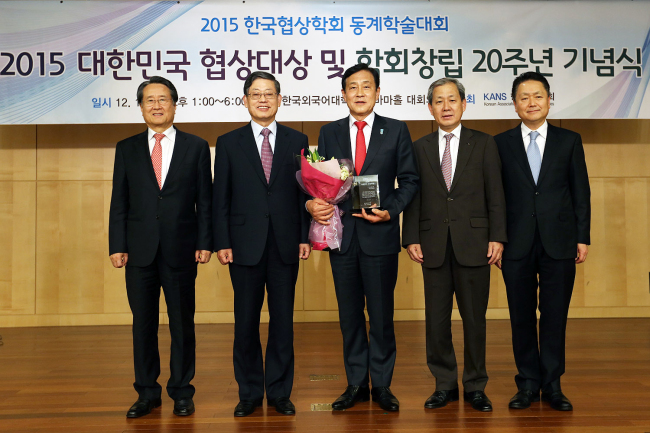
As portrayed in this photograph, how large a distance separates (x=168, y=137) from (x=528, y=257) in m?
2.08

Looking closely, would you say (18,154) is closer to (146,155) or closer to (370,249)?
(146,155)

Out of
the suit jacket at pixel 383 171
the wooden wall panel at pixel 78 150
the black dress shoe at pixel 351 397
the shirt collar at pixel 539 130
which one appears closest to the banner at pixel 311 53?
the wooden wall panel at pixel 78 150

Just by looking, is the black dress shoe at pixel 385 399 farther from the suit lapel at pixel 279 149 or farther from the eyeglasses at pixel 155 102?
the eyeglasses at pixel 155 102

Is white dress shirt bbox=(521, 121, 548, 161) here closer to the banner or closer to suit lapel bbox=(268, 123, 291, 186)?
suit lapel bbox=(268, 123, 291, 186)

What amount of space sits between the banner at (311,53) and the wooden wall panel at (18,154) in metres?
0.78

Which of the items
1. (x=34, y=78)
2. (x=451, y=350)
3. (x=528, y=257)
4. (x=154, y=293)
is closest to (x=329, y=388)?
(x=451, y=350)

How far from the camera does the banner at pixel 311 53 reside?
4.91 m

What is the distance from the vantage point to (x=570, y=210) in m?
3.03

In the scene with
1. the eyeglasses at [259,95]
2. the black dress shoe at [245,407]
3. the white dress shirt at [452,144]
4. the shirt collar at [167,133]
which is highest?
the eyeglasses at [259,95]

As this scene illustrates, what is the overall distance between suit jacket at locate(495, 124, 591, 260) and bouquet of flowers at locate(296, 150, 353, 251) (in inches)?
37.1

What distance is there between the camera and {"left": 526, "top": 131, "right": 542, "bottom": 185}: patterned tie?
3.06 meters

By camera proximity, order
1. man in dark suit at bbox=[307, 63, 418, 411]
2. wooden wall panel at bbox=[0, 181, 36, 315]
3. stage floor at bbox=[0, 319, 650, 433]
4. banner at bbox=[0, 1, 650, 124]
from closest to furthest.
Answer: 1. stage floor at bbox=[0, 319, 650, 433]
2. man in dark suit at bbox=[307, 63, 418, 411]
3. banner at bbox=[0, 1, 650, 124]
4. wooden wall panel at bbox=[0, 181, 36, 315]

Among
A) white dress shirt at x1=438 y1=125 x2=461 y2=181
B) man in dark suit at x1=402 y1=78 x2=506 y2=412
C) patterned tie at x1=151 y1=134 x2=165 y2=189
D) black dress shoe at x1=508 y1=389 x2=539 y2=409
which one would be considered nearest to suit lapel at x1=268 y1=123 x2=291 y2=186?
patterned tie at x1=151 y1=134 x2=165 y2=189

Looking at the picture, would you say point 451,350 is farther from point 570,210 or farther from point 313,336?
point 313,336
